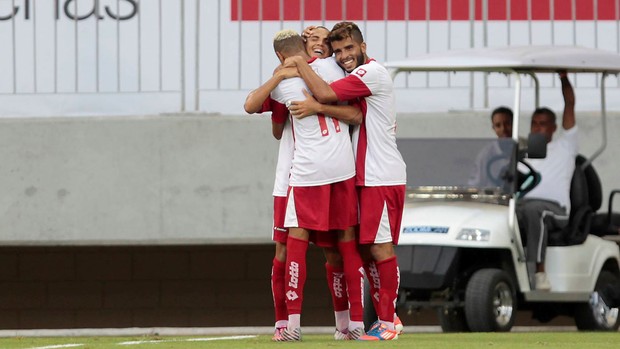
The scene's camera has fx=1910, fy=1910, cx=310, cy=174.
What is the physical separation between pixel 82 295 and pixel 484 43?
3.76 meters

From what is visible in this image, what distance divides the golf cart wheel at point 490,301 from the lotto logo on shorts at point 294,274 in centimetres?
224

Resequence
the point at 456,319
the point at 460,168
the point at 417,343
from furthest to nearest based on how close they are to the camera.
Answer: the point at 460,168, the point at 456,319, the point at 417,343

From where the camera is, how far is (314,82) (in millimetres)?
9500

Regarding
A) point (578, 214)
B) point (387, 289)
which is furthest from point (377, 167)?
point (578, 214)

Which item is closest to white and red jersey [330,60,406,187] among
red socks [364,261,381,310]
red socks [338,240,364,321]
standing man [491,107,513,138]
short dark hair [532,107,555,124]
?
red socks [338,240,364,321]

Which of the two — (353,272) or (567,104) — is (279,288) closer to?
(353,272)

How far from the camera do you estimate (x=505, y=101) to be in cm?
1399

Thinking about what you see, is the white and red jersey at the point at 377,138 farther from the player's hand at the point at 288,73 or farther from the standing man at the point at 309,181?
the player's hand at the point at 288,73

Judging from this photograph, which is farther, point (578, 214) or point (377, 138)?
point (578, 214)

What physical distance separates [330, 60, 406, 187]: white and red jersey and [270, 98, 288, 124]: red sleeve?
1.27 feet

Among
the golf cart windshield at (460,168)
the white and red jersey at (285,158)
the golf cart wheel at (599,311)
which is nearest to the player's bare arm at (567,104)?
the golf cart windshield at (460,168)

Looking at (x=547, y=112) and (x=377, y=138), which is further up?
(x=547, y=112)

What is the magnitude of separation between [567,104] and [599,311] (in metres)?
1.37

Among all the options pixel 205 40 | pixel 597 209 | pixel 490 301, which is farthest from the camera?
pixel 205 40
